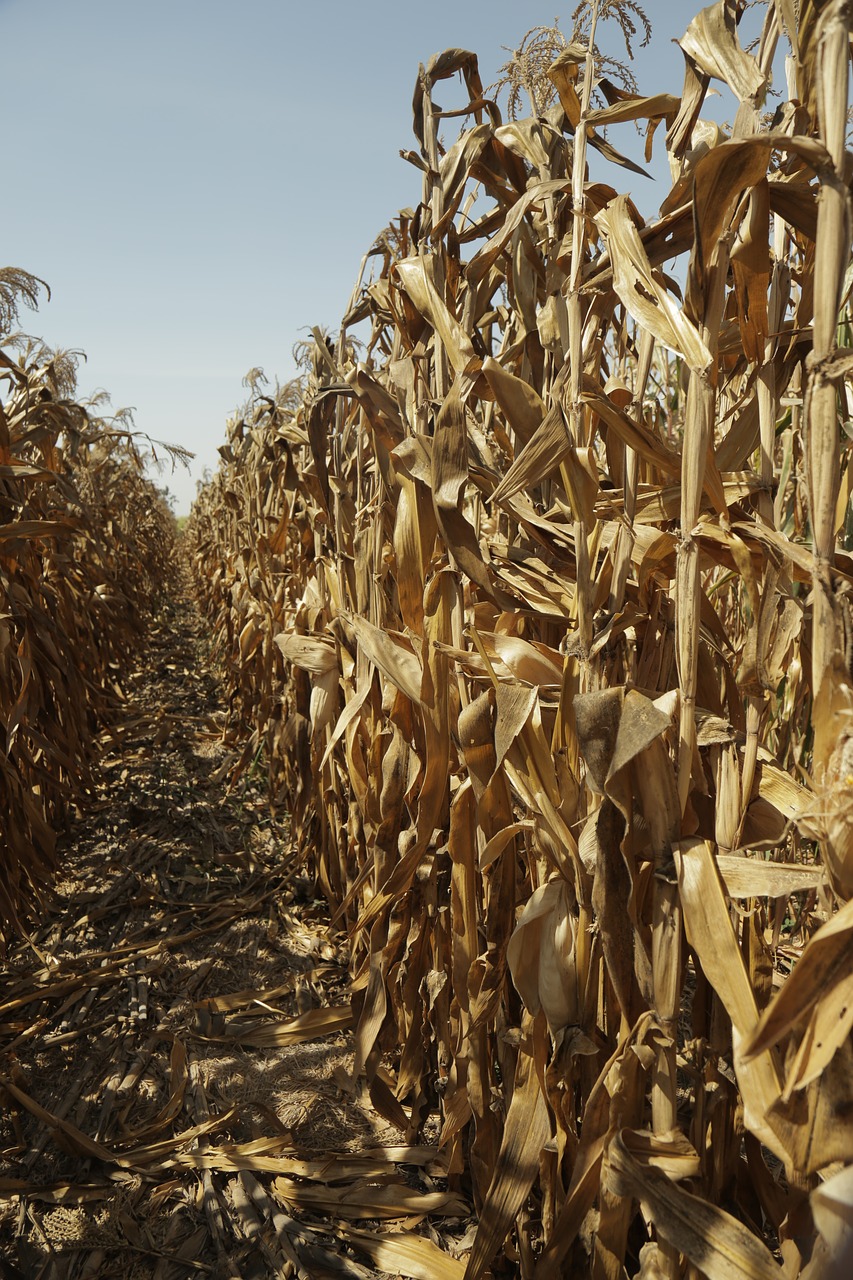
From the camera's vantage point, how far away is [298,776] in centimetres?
290

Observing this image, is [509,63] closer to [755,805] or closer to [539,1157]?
[755,805]

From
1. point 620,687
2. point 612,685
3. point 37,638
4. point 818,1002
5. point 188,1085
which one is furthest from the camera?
point 37,638

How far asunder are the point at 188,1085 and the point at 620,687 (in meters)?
1.64

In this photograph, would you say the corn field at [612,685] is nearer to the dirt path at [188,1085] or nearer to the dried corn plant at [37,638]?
the dirt path at [188,1085]

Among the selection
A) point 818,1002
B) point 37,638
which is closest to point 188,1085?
point 37,638

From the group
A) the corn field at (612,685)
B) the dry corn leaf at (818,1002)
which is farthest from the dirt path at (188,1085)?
the dry corn leaf at (818,1002)

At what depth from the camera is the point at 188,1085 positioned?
198 centimetres

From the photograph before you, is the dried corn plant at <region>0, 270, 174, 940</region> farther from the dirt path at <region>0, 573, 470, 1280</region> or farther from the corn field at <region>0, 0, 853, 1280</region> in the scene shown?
the corn field at <region>0, 0, 853, 1280</region>

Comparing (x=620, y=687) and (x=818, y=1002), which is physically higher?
(x=620, y=687)

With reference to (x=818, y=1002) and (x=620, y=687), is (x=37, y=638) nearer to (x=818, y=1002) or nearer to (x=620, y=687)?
(x=620, y=687)

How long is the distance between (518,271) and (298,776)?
200 cm

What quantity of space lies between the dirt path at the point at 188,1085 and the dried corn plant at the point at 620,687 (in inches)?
8.7

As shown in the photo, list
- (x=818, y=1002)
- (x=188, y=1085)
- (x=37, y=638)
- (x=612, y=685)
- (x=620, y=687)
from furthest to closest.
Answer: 1. (x=37, y=638)
2. (x=188, y=1085)
3. (x=612, y=685)
4. (x=620, y=687)
5. (x=818, y=1002)

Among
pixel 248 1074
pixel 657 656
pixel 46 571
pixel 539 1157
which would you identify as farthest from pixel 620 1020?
pixel 46 571
